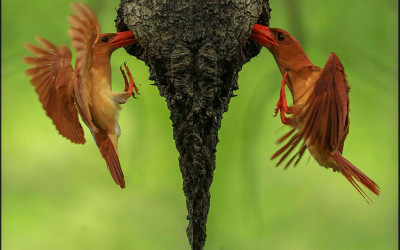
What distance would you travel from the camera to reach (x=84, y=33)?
124cm

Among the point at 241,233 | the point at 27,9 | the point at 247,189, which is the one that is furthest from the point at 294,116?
the point at 27,9

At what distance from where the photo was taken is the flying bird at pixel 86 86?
4.29 ft

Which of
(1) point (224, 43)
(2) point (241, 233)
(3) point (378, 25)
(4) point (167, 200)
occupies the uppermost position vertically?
(3) point (378, 25)

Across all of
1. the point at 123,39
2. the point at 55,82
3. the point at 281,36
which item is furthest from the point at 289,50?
the point at 55,82

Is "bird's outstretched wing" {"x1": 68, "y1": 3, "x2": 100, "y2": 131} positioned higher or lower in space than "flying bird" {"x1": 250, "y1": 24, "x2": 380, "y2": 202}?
higher

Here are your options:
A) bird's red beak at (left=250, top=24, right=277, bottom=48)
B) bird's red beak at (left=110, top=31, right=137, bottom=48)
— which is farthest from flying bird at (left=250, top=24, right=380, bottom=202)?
bird's red beak at (left=110, top=31, right=137, bottom=48)

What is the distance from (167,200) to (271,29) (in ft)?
2.51

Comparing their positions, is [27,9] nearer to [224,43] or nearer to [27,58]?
[27,58]

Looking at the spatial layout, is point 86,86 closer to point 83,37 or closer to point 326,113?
point 83,37

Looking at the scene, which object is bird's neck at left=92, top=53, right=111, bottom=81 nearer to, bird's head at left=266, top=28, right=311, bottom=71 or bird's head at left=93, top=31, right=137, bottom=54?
bird's head at left=93, top=31, right=137, bottom=54

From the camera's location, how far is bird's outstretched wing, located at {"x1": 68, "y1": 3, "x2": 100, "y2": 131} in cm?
123

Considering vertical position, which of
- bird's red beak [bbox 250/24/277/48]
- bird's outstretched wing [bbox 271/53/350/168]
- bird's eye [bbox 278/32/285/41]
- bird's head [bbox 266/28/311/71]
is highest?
bird's red beak [bbox 250/24/277/48]

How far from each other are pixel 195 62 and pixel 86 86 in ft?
0.74

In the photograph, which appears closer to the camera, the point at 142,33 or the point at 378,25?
the point at 142,33
